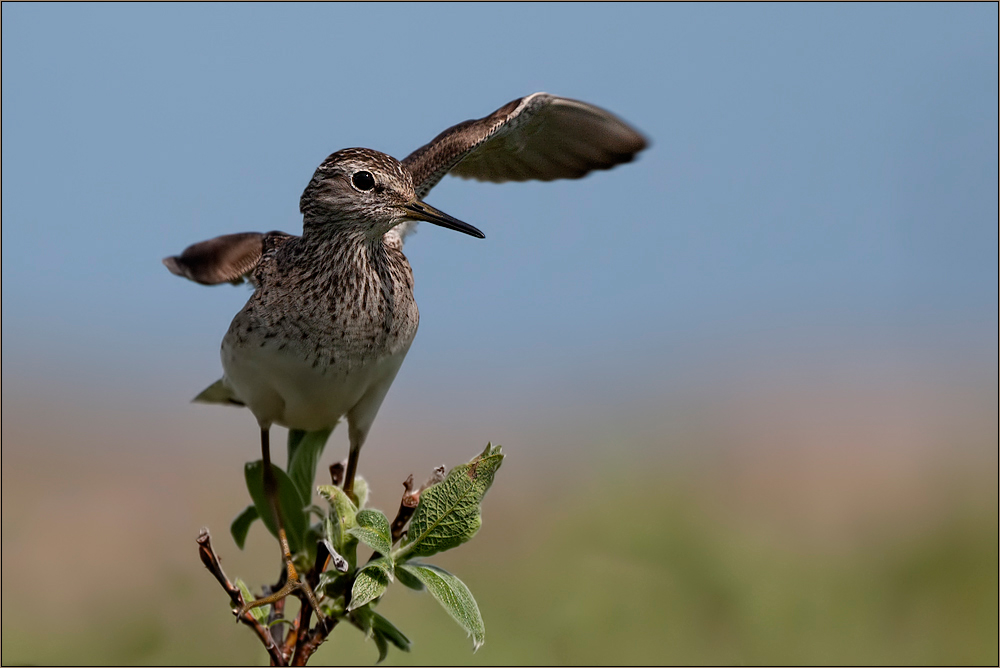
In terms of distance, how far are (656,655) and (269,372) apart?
623cm

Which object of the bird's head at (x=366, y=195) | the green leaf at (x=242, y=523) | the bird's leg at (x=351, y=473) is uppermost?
the bird's head at (x=366, y=195)

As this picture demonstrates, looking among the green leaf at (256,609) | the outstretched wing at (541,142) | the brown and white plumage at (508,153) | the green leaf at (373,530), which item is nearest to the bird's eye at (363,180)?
the brown and white plumage at (508,153)

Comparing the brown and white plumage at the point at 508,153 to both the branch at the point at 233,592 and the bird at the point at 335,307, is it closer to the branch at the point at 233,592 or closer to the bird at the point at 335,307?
the bird at the point at 335,307

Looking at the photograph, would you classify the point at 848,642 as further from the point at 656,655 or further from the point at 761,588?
the point at 656,655

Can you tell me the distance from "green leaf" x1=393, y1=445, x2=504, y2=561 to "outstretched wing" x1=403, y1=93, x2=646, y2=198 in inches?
121

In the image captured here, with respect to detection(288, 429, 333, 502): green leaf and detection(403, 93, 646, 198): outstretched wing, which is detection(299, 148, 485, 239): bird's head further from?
detection(288, 429, 333, 502): green leaf

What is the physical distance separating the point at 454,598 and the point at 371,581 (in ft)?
1.06

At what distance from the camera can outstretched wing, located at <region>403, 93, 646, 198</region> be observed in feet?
21.8

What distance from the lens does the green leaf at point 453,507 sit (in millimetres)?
3795

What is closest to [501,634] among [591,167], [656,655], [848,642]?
[656,655]

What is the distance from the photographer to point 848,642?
10.1m

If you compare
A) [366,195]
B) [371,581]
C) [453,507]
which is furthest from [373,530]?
[366,195]

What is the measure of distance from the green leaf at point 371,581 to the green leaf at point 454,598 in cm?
10

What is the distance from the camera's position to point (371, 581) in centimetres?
376
